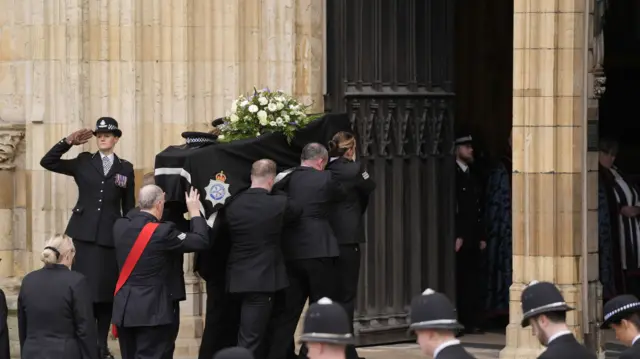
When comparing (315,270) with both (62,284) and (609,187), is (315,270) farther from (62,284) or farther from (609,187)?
(609,187)

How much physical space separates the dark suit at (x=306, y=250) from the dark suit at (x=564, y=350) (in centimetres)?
510

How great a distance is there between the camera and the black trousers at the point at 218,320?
45.9ft

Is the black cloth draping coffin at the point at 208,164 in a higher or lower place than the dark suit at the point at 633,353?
higher

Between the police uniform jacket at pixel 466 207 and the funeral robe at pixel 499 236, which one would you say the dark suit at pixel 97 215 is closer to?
the police uniform jacket at pixel 466 207

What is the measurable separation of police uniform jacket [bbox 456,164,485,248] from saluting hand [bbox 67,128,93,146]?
4080 millimetres

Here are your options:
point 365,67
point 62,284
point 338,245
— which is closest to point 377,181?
point 365,67

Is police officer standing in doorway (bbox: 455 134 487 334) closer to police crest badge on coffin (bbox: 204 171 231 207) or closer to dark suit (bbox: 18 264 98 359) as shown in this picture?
police crest badge on coffin (bbox: 204 171 231 207)

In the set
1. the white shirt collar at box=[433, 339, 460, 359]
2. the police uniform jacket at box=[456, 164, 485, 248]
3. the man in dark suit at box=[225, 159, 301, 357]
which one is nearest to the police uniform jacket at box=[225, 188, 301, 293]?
the man in dark suit at box=[225, 159, 301, 357]

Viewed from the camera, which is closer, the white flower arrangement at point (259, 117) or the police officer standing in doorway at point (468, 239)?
the white flower arrangement at point (259, 117)

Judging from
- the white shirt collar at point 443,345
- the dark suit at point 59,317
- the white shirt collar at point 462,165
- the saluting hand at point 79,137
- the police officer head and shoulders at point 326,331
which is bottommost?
the dark suit at point 59,317

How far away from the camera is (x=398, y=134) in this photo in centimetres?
1603

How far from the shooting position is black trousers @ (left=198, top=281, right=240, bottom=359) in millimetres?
14000

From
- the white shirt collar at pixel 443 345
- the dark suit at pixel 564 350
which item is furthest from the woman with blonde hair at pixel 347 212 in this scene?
the white shirt collar at pixel 443 345

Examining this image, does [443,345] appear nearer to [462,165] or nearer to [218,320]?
[218,320]
